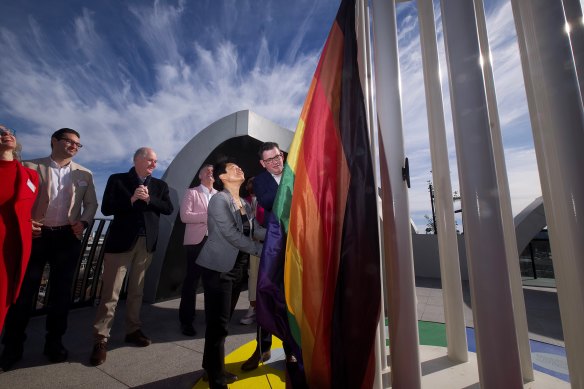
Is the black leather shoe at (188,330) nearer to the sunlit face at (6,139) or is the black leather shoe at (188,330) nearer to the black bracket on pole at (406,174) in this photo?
the sunlit face at (6,139)

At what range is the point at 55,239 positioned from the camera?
285 centimetres

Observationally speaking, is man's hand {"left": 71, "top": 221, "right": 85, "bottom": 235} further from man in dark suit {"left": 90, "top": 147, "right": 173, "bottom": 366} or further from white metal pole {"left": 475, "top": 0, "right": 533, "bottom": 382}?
white metal pole {"left": 475, "top": 0, "right": 533, "bottom": 382}

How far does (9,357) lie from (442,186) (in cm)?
386

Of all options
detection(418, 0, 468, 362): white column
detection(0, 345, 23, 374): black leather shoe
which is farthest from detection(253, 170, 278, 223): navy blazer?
detection(0, 345, 23, 374): black leather shoe

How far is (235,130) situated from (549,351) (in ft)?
17.1

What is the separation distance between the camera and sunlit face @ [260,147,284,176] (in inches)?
95.7

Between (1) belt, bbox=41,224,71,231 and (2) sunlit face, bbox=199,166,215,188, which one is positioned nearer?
(1) belt, bbox=41,224,71,231

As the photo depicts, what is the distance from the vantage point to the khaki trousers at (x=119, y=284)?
2785 mm

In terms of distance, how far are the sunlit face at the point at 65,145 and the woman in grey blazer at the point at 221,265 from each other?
1.84m

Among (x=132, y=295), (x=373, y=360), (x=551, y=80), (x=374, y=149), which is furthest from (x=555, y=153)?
(x=132, y=295)

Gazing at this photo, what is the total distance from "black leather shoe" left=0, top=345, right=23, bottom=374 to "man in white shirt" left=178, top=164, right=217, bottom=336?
1.51m

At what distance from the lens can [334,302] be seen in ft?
3.97

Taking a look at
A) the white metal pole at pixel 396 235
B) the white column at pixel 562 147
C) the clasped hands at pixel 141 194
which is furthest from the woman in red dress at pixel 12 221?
the white column at pixel 562 147

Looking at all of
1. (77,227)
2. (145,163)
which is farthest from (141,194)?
(77,227)
